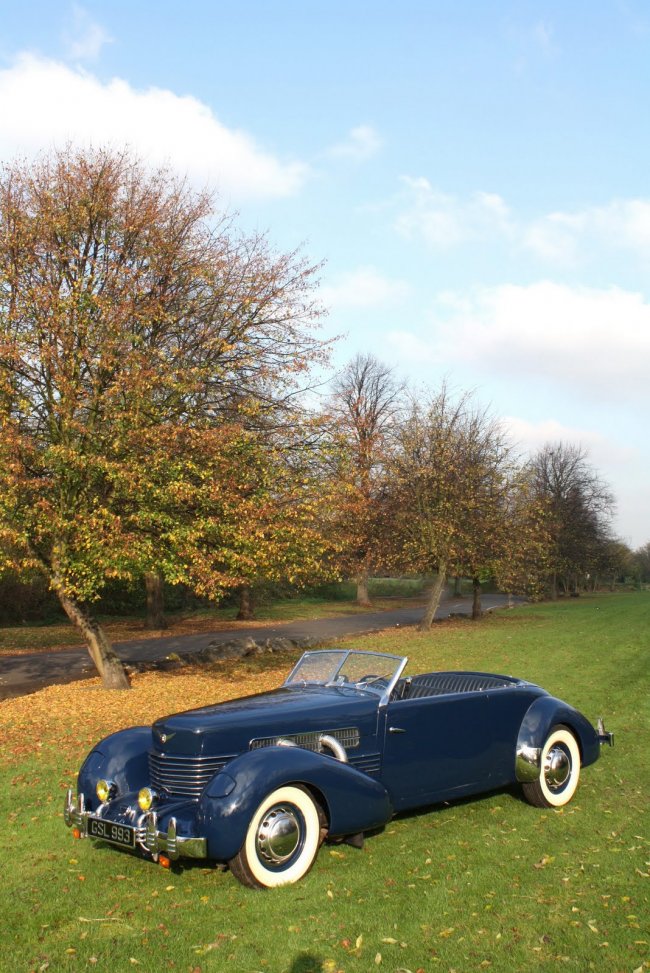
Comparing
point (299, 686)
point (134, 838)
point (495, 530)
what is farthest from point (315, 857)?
point (495, 530)

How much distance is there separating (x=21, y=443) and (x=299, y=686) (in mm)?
7194

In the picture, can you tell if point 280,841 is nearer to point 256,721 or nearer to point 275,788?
point 275,788

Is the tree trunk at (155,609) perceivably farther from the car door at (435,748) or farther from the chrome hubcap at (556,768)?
the car door at (435,748)

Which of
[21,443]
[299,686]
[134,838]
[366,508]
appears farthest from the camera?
[366,508]

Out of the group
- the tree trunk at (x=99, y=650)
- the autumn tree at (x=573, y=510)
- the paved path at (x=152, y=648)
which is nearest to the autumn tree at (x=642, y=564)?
the autumn tree at (x=573, y=510)

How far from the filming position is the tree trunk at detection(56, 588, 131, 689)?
15422 mm

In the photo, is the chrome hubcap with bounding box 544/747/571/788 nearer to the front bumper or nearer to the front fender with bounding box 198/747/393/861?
the front fender with bounding box 198/747/393/861

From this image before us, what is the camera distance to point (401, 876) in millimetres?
5750

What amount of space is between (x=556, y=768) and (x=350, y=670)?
2126mm

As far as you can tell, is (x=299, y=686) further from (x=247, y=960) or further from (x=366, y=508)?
(x=366, y=508)

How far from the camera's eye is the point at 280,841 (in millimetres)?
5617

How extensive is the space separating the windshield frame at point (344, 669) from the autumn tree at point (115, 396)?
6174 millimetres

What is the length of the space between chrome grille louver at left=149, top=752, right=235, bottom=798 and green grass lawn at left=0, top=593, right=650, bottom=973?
1.88 feet

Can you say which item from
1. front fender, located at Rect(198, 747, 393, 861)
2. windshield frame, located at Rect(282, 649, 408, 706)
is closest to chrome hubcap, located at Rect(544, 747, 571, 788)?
windshield frame, located at Rect(282, 649, 408, 706)
